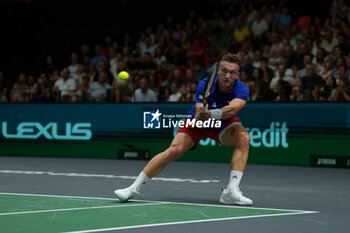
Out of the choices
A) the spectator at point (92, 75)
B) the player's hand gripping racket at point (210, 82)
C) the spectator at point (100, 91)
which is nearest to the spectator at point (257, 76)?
the spectator at point (100, 91)

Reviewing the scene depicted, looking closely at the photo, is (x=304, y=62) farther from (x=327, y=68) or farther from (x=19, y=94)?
(x=19, y=94)

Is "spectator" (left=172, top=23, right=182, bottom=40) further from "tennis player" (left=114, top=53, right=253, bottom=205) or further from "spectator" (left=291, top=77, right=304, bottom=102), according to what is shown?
"tennis player" (left=114, top=53, right=253, bottom=205)

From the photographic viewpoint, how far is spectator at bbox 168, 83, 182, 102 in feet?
53.6

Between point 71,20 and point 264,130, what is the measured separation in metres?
11.1

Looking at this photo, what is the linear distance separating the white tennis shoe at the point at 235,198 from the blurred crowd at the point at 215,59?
6723 mm

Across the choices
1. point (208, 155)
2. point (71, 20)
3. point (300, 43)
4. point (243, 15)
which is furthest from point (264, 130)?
point (71, 20)

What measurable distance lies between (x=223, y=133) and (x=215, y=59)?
1160 centimetres

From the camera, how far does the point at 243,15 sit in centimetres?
2048

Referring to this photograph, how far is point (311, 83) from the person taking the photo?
592 inches

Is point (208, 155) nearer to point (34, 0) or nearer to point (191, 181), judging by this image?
point (191, 181)

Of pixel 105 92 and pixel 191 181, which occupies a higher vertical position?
pixel 105 92

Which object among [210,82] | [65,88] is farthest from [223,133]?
[65,88]

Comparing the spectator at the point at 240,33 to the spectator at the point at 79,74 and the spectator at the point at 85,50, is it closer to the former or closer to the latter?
the spectator at the point at 79,74

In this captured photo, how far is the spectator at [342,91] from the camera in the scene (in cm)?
1421
